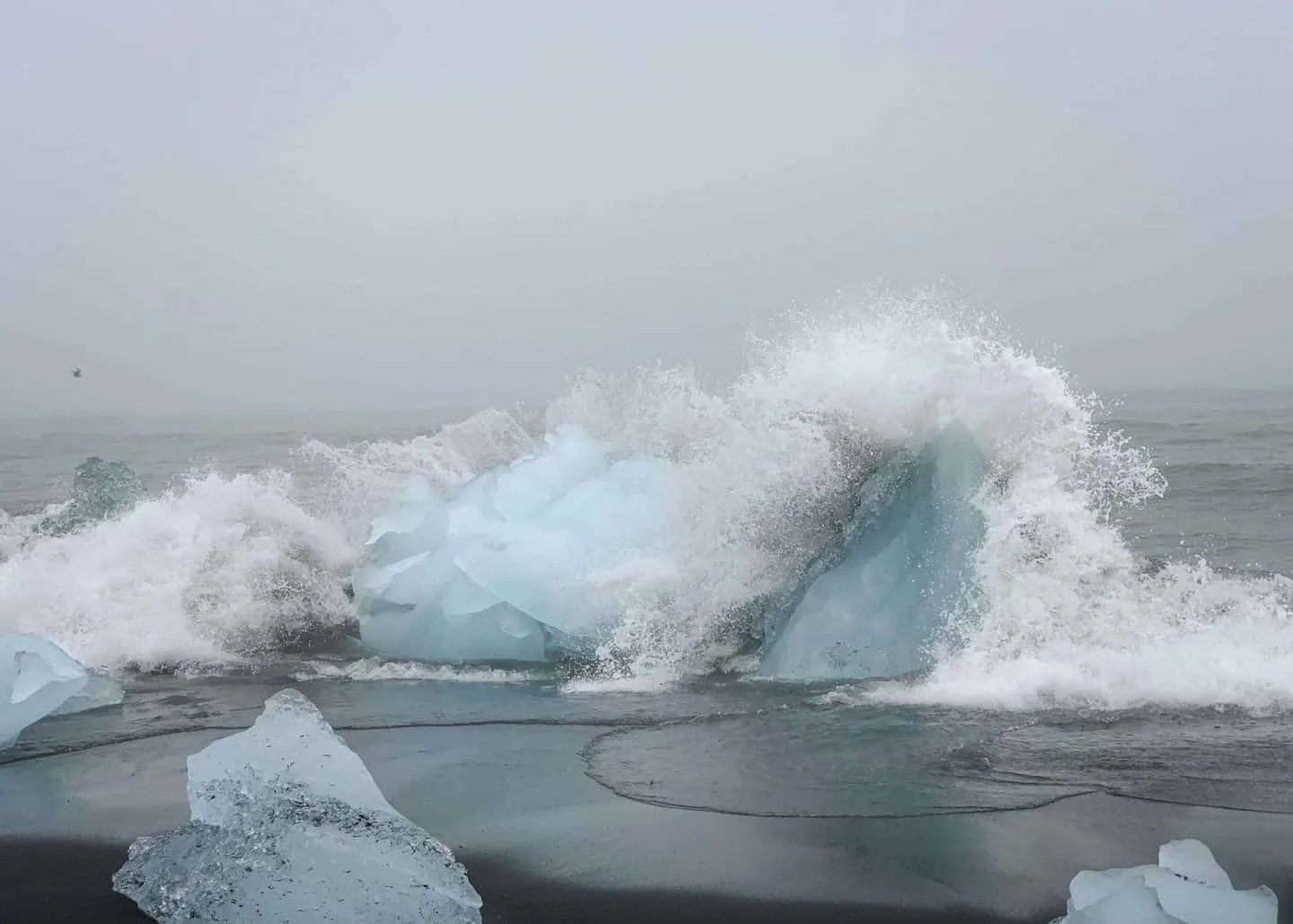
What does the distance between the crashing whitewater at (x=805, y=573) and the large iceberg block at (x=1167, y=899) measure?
232cm

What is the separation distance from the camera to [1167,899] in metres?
2.99

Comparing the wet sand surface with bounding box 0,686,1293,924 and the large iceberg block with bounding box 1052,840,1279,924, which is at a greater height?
the large iceberg block with bounding box 1052,840,1279,924

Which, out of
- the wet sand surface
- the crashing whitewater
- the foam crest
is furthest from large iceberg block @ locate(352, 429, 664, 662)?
the wet sand surface

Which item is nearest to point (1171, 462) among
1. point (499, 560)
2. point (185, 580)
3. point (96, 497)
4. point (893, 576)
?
point (893, 576)

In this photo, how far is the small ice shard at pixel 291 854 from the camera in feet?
10.2

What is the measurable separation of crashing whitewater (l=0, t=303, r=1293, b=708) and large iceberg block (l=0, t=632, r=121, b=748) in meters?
1.62

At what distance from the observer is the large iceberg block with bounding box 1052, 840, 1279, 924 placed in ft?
9.66

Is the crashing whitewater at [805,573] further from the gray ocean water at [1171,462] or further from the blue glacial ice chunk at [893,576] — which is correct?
the gray ocean water at [1171,462]

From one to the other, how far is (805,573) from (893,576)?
606mm

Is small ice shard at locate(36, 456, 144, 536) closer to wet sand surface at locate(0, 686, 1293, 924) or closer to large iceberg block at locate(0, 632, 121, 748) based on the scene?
large iceberg block at locate(0, 632, 121, 748)

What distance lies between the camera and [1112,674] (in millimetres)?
5750

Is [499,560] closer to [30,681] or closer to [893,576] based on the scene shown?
[893,576]

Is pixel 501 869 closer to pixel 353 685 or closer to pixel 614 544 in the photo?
pixel 353 685

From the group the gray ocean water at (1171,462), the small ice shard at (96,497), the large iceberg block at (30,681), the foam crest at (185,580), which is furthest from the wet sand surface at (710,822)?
the gray ocean water at (1171,462)
